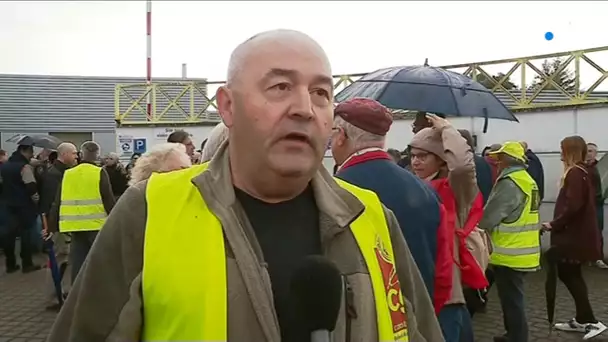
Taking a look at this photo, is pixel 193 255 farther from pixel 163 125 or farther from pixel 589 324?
pixel 163 125

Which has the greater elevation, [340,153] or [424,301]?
[340,153]

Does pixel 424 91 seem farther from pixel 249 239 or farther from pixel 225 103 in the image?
pixel 249 239

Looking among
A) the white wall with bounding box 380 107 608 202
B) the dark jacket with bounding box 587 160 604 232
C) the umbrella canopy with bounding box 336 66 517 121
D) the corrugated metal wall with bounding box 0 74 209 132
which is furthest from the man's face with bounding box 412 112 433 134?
the corrugated metal wall with bounding box 0 74 209 132

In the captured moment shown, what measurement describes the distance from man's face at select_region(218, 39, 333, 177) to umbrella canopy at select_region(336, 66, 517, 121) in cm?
334

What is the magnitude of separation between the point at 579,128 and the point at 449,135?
737 cm

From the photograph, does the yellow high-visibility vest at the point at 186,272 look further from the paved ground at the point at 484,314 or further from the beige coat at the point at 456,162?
the paved ground at the point at 484,314

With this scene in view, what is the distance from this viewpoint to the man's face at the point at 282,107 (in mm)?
1691

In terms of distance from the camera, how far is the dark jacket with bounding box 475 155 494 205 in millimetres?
6180

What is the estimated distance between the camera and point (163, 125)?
14.3m

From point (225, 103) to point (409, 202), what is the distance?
1.61m

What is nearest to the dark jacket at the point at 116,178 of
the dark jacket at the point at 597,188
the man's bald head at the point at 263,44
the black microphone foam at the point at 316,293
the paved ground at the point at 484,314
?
the paved ground at the point at 484,314

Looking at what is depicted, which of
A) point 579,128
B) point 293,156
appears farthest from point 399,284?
point 579,128

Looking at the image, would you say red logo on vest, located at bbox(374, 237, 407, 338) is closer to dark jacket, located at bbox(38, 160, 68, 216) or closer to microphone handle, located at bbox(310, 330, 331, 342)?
microphone handle, located at bbox(310, 330, 331, 342)

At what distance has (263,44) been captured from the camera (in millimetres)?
1751
